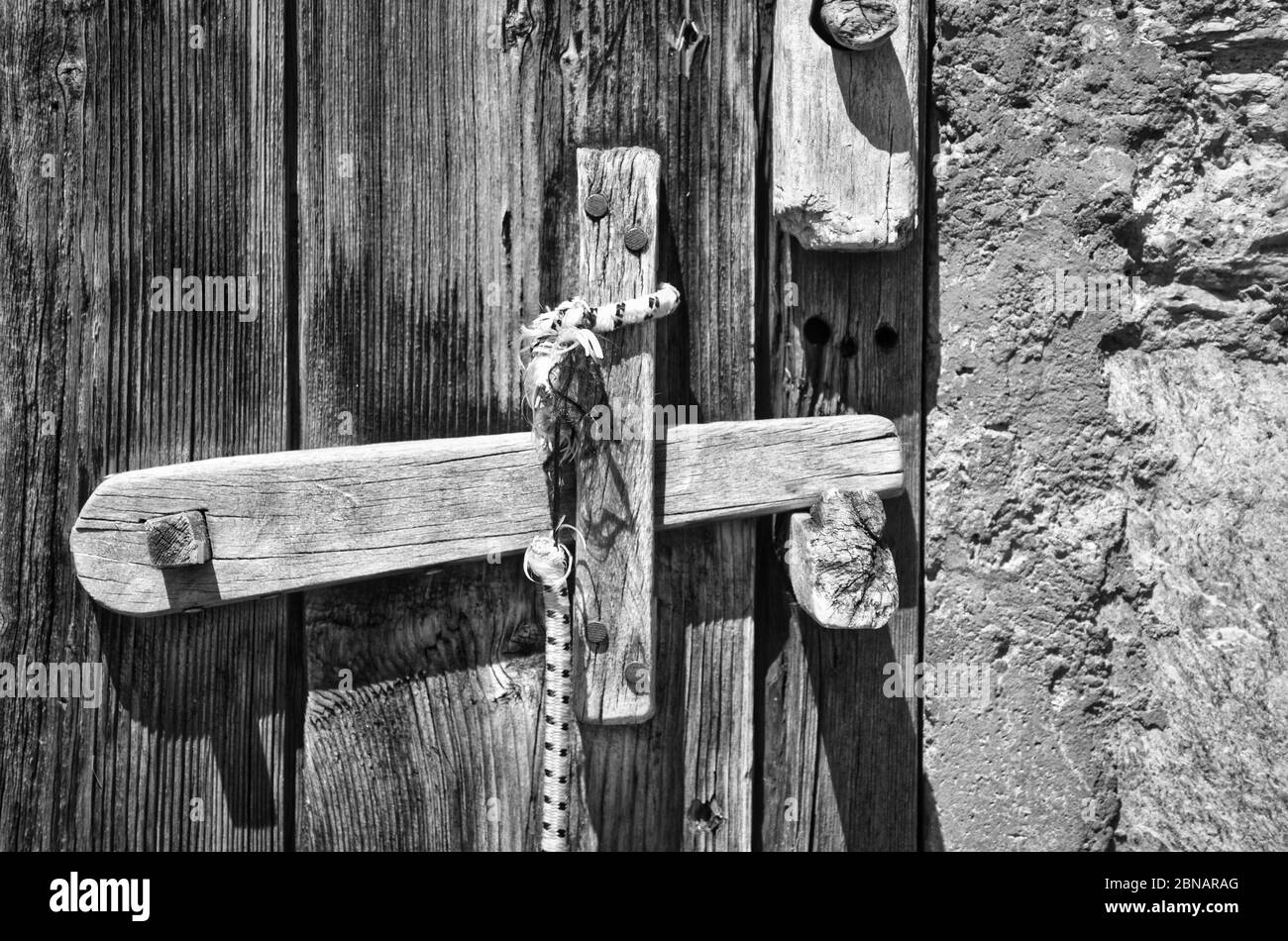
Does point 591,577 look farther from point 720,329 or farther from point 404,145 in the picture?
point 404,145

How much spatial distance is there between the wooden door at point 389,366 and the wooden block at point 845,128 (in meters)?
0.09

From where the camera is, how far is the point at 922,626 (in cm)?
146

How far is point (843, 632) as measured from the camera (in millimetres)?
1457

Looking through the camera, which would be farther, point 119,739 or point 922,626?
point 922,626

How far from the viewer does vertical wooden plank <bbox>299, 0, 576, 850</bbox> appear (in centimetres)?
133

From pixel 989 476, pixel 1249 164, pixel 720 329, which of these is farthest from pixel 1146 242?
pixel 720 329

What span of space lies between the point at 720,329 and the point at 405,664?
0.67m

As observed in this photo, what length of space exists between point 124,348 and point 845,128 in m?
1.02

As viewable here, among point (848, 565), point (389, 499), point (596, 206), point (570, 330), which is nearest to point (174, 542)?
point (389, 499)

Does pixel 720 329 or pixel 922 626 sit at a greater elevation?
pixel 720 329
